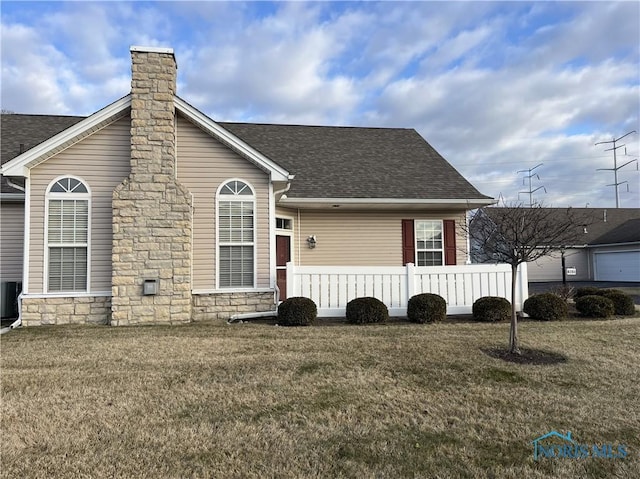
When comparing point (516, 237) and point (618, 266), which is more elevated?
point (516, 237)

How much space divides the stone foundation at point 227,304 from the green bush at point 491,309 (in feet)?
14.8

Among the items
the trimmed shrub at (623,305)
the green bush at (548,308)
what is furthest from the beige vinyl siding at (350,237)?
the trimmed shrub at (623,305)

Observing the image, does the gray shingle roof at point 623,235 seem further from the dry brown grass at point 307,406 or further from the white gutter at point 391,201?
the dry brown grass at point 307,406

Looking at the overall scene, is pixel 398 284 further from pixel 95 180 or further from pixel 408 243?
pixel 95 180

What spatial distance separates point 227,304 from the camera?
9.38 m

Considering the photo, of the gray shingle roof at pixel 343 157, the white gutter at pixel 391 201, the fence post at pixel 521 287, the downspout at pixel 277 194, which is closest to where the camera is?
the downspout at pixel 277 194

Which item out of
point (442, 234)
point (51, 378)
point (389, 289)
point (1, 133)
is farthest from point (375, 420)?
point (1, 133)

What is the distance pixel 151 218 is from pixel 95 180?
159cm

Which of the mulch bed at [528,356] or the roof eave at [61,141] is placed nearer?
the mulch bed at [528,356]

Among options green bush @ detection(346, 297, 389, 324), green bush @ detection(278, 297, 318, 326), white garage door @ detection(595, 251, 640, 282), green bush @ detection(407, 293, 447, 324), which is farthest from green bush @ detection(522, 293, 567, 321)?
white garage door @ detection(595, 251, 640, 282)

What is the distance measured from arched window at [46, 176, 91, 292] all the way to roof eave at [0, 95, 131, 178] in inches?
22.2

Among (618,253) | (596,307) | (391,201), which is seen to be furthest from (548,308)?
(618,253)

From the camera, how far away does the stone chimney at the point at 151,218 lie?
863 centimetres

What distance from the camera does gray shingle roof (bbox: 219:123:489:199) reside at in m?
12.1
